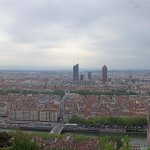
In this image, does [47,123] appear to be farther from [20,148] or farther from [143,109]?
[20,148]

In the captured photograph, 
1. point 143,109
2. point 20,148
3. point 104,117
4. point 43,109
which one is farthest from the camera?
point 143,109

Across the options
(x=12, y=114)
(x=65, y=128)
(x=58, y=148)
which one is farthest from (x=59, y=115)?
(x=58, y=148)

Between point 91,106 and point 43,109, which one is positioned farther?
point 91,106

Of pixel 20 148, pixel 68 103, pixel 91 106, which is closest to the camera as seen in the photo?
pixel 20 148

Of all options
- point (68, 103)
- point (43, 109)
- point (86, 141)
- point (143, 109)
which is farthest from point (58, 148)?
point (68, 103)

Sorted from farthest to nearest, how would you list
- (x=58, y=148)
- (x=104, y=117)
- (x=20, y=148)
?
(x=104, y=117), (x=58, y=148), (x=20, y=148)

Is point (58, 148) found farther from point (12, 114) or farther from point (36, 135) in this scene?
point (12, 114)

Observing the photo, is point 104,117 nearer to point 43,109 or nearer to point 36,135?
point 43,109

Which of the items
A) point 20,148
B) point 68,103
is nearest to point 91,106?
point 68,103

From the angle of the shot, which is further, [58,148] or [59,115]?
[59,115]

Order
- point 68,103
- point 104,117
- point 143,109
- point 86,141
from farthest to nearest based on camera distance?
1. point 68,103
2. point 143,109
3. point 104,117
4. point 86,141
